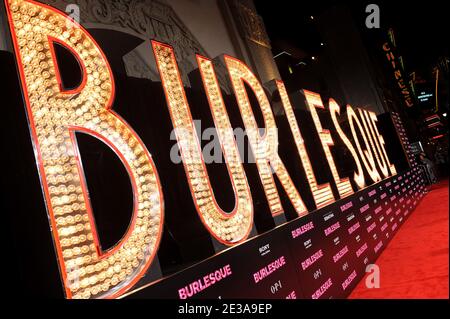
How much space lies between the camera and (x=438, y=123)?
1570 cm

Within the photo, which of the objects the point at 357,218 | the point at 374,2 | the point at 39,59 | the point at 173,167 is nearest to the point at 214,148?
the point at 173,167

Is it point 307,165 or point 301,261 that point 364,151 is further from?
point 301,261

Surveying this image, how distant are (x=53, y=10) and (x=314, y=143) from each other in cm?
359

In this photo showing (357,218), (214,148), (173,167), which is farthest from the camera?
(357,218)

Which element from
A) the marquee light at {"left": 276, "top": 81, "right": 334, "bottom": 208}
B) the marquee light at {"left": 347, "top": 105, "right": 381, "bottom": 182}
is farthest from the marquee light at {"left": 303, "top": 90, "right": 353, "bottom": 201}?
the marquee light at {"left": 347, "top": 105, "right": 381, "bottom": 182}

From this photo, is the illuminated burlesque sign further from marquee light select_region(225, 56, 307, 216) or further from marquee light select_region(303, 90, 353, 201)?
marquee light select_region(303, 90, 353, 201)

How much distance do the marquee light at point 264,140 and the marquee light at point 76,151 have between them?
135cm

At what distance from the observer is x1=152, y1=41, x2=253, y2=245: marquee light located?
2.12 metres

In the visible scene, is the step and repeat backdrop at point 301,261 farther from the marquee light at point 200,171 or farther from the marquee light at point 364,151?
the marquee light at point 364,151

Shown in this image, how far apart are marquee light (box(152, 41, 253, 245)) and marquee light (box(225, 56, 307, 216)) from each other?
0.41 metres

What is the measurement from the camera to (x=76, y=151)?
1.50 meters

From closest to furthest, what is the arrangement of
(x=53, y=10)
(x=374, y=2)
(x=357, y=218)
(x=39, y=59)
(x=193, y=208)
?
(x=39, y=59) → (x=53, y=10) → (x=193, y=208) → (x=357, y=218) → (x=374, y=2)
